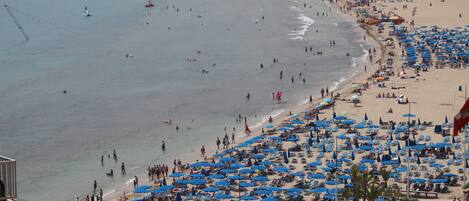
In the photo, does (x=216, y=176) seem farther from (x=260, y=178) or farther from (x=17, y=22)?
(x=17, y=22)

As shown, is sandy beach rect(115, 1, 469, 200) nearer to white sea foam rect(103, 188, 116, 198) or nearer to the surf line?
white sea foam rect(103, 188, 116, 198)

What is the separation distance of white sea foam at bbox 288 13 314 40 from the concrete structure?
77.8 m

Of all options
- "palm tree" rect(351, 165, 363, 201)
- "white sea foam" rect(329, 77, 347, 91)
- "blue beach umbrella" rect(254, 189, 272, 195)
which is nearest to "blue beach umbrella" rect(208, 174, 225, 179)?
"blue beach umbrella" rect(254, 189, 272, 195)

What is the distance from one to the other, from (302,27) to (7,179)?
85830 millimetres

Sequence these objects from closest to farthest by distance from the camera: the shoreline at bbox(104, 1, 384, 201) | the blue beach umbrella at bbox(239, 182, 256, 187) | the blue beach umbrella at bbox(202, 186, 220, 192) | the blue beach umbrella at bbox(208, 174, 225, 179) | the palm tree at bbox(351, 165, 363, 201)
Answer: the palm tree at bbox(351, 165, 363, 201) → the blue beach umbrella at bbox(202, 186, 220, 192) → the blue beach umbrella at bbox(239, 182, 256, 187) → the blue beach umbrella at bbox(208, 174, 225, 179) → the shoreline at bbox(104, 1, 384, 201)

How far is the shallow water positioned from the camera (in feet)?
155

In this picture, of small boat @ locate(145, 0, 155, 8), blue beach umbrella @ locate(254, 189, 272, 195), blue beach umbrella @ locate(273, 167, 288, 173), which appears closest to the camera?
blue beach umbrella @ locate(254, 189, 272, 195)

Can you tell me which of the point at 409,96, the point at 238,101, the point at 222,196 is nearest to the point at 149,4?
the point at 238,101

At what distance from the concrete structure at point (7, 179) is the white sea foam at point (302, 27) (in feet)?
255

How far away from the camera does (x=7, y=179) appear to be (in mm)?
9836

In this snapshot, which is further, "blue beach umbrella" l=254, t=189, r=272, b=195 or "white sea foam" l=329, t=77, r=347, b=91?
"white sea foam" l=329, t=77, r=347, b=91

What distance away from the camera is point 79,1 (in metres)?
133

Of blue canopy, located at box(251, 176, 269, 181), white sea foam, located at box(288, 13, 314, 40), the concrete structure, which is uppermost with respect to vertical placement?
white sea foam, located at box(288, 13, 314, 40)

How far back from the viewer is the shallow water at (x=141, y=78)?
47375 mm
